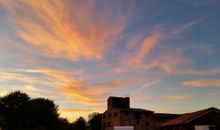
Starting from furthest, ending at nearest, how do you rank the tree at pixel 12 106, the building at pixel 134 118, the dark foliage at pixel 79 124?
the dark foliage at pixel 79 124
the building at pixel 134 118
the tree at pixel 12 106

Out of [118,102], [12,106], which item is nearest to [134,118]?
[118,102]

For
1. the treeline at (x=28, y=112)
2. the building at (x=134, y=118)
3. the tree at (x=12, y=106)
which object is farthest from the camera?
the building at (x=134, y=118)

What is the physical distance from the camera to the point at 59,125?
3506 inches

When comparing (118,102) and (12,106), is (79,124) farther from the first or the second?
(12,106)

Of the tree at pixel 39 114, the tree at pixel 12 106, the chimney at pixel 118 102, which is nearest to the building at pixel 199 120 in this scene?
the tree at pixel 39 114

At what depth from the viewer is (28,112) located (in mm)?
86438

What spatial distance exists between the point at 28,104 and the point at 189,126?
47.8m

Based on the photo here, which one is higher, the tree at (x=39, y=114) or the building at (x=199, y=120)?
the tree at (x=39, y=114)

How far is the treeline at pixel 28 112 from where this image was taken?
3374 inches

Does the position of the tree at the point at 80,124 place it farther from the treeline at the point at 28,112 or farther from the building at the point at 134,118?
the treeline at the point at 28,112

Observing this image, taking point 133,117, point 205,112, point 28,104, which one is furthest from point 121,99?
point 205,112

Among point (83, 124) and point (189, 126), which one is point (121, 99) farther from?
point (189, 126)

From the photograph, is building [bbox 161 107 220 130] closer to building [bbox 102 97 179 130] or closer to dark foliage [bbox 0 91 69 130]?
building [bbox 102 97 179 130]

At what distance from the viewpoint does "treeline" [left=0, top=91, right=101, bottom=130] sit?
3374 inches
